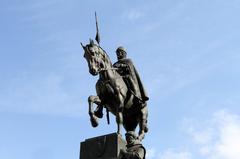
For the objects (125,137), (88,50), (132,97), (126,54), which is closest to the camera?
(125,137)

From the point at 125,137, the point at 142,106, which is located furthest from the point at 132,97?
the point at 125,137

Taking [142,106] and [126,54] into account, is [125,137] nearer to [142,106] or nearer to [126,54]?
[142,106]

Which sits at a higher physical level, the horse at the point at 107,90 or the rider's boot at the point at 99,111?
the horse at the point at 107,90

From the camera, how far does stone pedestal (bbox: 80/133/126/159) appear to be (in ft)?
35.9

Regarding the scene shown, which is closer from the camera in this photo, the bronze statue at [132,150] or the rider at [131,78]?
the bronze statue at [132,150]

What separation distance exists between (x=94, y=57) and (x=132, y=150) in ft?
9.47

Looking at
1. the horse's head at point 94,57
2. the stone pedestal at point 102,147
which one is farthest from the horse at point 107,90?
the stone pedestal at point 102,147

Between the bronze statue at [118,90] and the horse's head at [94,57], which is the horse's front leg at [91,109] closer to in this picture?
the bronze statue at [118,90]

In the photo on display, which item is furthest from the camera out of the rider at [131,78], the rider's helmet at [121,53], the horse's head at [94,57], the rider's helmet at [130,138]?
the rider's helmet at [121,53]

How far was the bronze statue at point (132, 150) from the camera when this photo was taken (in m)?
9.98

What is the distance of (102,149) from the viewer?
11070 millimetres

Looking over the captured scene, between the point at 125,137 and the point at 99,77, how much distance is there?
2.35 m

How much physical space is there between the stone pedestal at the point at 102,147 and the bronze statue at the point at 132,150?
1.94 feet

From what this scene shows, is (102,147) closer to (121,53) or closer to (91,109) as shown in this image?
(91,109)
